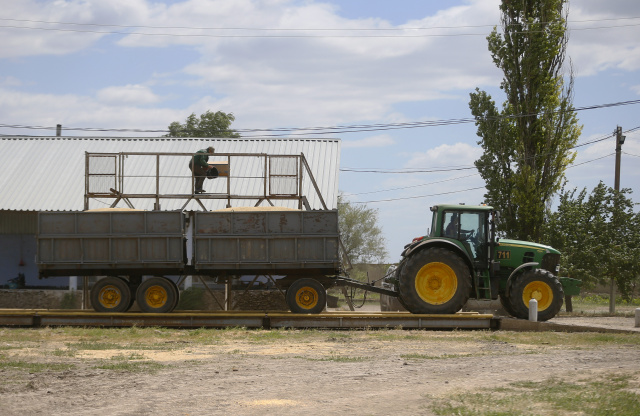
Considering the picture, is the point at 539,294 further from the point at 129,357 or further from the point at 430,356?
the point at 129,357

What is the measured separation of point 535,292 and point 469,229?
82.7 inches

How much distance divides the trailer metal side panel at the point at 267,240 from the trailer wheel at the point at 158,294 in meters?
1.02

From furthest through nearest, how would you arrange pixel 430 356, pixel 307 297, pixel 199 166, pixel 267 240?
pixel 199 166 < pixel 307 297 < pixel 267 240 < pixel 430 356

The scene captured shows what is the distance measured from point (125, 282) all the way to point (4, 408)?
10465 mm

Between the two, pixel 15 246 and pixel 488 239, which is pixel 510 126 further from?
pixel 15 246

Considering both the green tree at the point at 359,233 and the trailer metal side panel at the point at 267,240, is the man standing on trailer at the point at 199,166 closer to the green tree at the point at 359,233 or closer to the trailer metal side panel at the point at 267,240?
the trailer metal side panel at the point at 267,240

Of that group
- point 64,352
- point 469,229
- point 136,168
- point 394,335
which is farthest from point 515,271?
point 136,168

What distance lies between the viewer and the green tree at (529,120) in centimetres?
2753

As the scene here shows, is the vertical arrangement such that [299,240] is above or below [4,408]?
above

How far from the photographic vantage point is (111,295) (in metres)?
19.1

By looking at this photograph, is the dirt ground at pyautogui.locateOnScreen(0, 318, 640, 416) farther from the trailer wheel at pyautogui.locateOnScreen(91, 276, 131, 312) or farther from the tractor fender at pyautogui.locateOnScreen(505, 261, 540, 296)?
the trailer wheel at pyautogui.locateOnScreen(91, 276, 131, 312)

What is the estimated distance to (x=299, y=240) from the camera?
18.7 m

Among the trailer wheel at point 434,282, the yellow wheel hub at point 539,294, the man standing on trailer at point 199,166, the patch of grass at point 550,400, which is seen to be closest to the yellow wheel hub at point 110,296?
the man standing on trailer at point 199,166

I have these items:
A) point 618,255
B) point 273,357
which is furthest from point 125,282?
point 618,255
